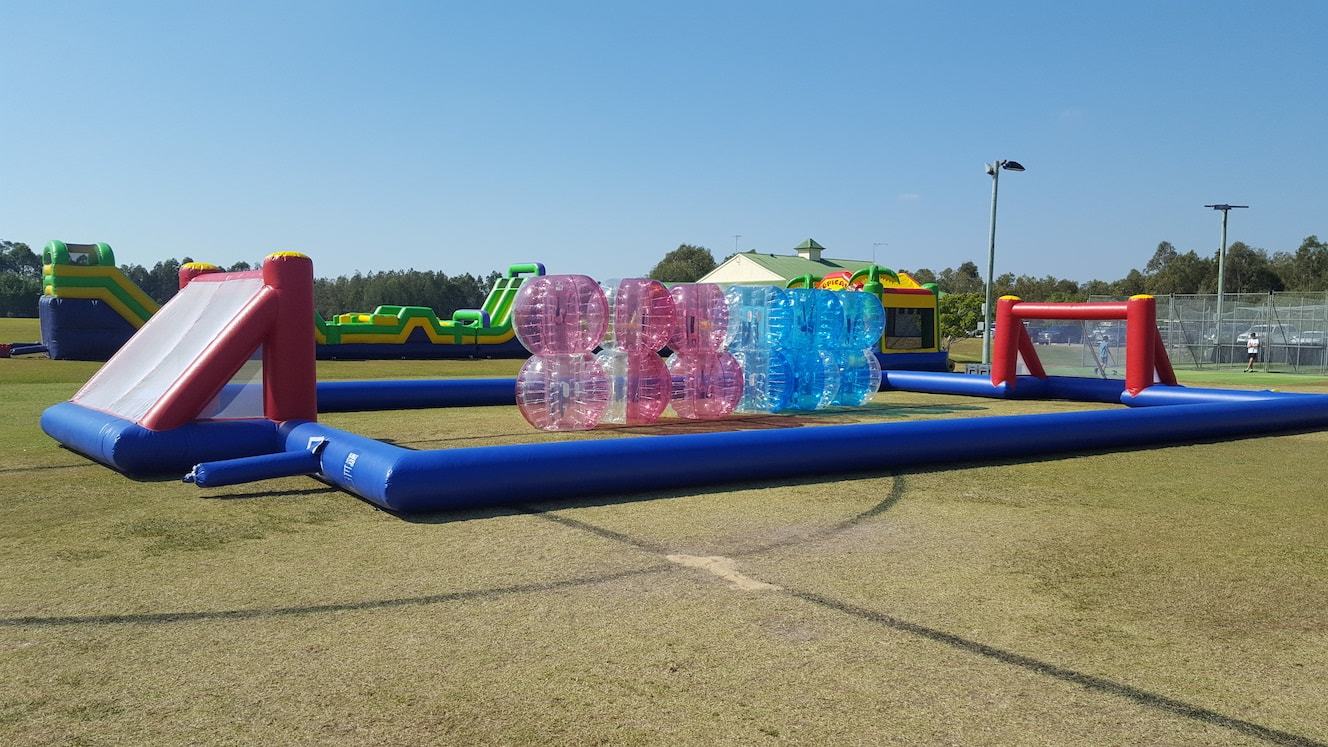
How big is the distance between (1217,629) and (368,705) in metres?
3.18

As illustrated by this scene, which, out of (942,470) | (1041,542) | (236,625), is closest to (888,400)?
(942,470)

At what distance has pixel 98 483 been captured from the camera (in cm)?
692

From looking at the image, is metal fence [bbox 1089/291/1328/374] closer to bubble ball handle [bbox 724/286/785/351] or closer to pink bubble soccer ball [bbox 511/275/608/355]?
bubble ball handle [bbox 724/286/785/351]

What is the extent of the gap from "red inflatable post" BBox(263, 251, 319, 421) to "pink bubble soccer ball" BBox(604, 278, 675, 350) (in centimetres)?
312

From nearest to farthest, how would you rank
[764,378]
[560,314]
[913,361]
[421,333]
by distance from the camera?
[560,314] → [764,378] → [913,361] → [421,333]

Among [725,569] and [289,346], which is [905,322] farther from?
[725,569]

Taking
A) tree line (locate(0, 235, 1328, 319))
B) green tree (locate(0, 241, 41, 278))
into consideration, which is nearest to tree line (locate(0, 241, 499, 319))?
tree line (locate(0, 235, 1328, 319))

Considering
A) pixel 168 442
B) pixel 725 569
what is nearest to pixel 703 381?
pixel 168 442

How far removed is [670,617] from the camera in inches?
160

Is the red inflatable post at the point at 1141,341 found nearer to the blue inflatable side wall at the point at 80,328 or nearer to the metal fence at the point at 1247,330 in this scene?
the metal fence at the point at 1247,330

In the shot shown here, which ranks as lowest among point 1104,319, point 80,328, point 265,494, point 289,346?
point 265,494

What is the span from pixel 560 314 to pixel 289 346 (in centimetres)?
259

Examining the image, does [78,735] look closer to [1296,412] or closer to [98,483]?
[98,483]

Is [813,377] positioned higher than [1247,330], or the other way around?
[1247,330]
